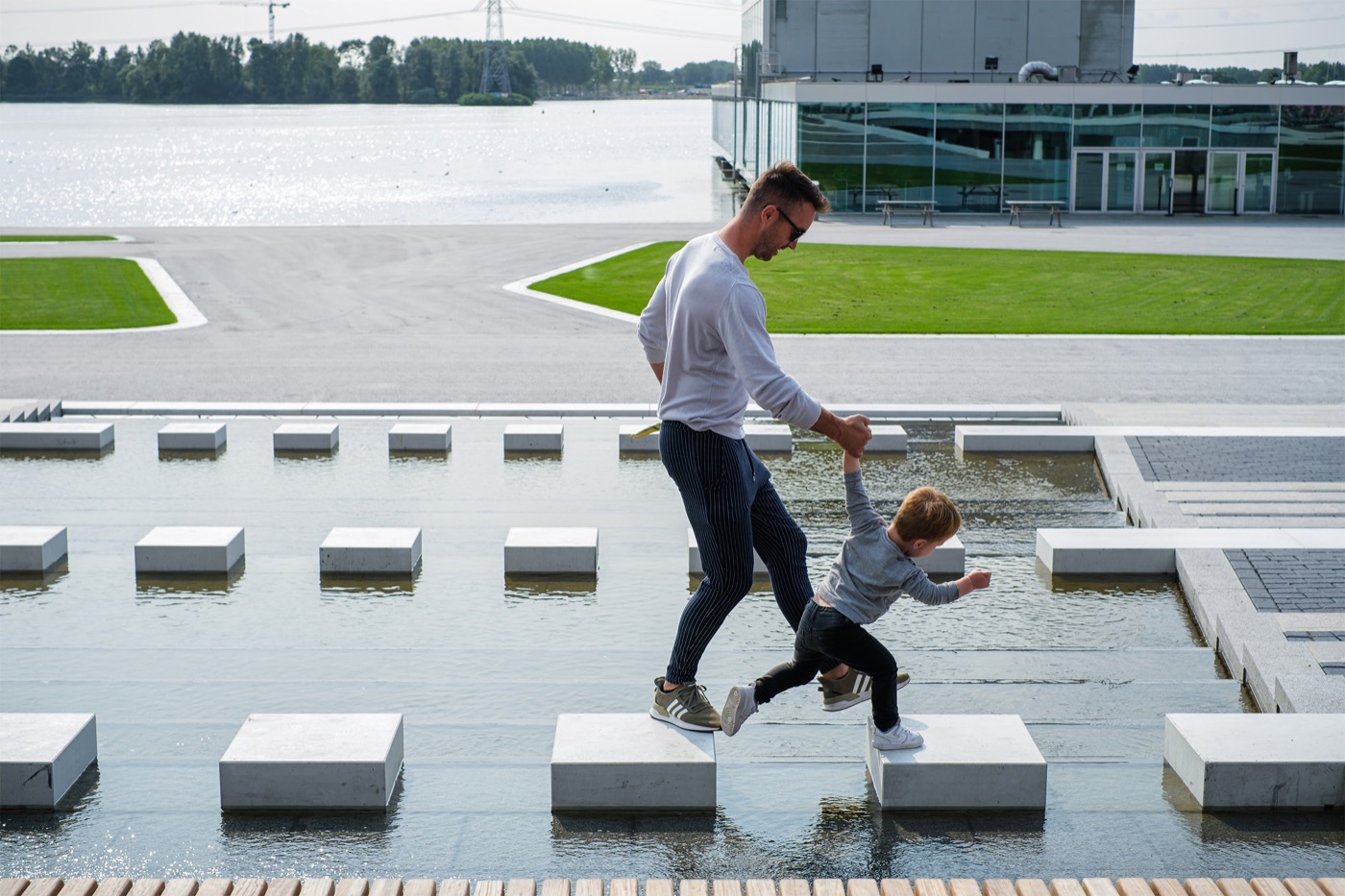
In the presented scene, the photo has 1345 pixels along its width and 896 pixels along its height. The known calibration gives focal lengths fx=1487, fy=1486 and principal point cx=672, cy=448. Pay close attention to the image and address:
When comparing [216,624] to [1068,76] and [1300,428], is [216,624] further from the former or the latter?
[1068,76]

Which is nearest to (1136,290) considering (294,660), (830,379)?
(830,379)

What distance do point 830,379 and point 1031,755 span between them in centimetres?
1033

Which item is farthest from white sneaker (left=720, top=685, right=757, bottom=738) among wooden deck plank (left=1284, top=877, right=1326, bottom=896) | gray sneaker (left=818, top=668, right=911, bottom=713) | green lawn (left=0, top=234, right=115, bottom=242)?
green lawn (left=0, top=234, right=115, bottom=242)

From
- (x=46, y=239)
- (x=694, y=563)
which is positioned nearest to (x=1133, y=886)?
(x=694, y=563)

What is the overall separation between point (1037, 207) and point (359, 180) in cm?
5639

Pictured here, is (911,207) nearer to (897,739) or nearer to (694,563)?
(694,563)

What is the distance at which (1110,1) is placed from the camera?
191 feet

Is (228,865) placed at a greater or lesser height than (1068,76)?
lesser

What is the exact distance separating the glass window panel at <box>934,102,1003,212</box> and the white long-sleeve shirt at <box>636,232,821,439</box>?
132 feet

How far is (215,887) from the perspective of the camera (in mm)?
4094

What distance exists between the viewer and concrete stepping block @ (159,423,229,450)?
10961 millimetres

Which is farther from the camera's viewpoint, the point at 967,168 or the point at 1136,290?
the point at 967,168

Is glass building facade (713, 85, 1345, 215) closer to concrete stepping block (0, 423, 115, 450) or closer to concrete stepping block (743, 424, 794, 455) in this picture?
concrete stepping block (743, 424, 794, 455)

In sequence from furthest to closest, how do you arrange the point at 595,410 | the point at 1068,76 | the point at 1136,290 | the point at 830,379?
the point at 1068,76
the point at 1136,290
the point at 830,379
the point at 595,410
